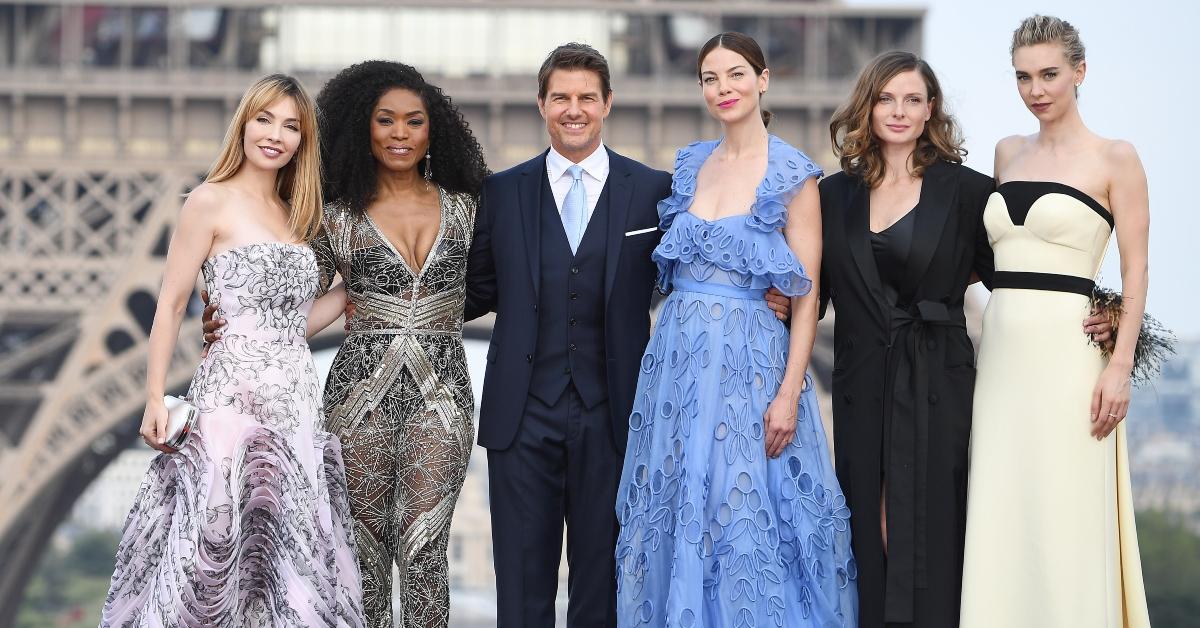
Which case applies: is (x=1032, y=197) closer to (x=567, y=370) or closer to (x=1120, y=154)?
(x=1120, y=154)

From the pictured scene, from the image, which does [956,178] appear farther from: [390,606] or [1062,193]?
[390,606]

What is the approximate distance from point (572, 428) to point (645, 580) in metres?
0.56

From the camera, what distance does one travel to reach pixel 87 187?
1766 cm

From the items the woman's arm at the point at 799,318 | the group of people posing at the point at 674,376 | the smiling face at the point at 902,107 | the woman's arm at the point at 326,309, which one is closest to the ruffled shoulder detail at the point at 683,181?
the group of people posing at the point at 674,376

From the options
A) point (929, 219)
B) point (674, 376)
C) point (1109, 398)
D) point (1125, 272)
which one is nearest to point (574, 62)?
point (674, 376)

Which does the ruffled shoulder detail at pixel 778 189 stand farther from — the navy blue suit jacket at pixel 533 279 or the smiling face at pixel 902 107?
the navy blue suit jacket at pixel 533 279

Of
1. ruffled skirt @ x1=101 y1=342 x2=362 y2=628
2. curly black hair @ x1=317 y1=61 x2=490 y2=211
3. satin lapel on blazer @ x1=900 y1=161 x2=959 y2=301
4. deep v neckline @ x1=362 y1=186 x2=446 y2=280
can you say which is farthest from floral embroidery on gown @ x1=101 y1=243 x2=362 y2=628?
satin lapel on blazer @ x1=900 y1=161 x2=959 y2=301

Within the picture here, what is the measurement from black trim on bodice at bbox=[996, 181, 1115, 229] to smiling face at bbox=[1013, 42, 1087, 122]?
0.27 m

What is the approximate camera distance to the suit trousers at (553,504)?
4.92 m

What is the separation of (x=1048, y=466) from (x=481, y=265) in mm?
1979

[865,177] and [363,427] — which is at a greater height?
[865,177]

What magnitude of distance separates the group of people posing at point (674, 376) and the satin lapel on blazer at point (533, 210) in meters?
0.01

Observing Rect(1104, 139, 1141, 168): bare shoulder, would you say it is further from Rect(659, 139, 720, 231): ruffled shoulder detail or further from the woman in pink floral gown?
the woman in pink floral gown

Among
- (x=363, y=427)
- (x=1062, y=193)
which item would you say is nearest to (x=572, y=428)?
(x=363, y=427)
